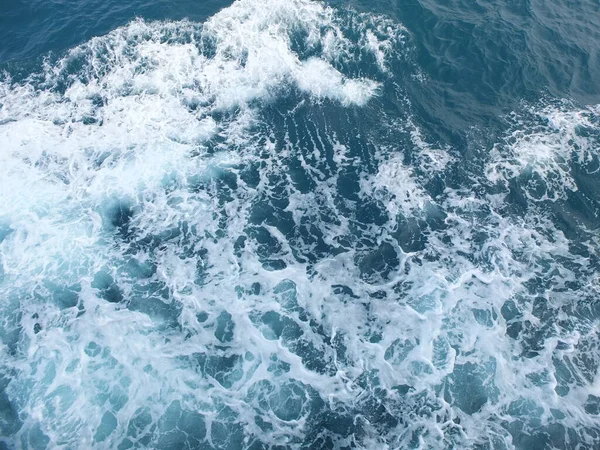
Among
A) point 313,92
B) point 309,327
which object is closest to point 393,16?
point 313,92

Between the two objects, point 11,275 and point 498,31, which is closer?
point 11,275

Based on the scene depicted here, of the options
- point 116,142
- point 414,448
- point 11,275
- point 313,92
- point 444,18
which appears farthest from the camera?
point 444,18

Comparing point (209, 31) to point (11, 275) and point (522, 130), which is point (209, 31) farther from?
point (522, 130)

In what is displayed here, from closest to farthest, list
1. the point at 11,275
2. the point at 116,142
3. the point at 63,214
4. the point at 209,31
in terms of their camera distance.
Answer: the point at 11,275 → the point at 63,214 → the point at 116,142 → the point at 209,31

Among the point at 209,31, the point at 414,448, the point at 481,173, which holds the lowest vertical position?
the point at 414,448

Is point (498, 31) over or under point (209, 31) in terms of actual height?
under

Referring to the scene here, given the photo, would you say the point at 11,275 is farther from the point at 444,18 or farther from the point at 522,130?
the point at 444,18
